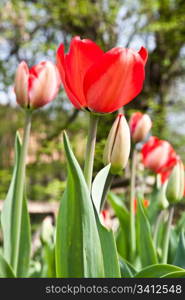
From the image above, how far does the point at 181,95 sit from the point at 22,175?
4974 mm

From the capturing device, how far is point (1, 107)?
4.84 m

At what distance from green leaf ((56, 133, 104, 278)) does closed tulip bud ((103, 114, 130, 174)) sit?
10cm

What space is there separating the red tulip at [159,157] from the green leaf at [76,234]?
1.66 ft

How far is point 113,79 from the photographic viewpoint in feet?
1.51

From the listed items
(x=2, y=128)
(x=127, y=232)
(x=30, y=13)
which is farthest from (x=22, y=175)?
(x=2, y=128)

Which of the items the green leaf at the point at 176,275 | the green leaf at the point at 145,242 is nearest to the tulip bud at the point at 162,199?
the green leaf at the point at 145,242

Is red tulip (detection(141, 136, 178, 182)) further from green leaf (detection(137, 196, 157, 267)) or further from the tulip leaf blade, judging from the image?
the tulip leaf blade

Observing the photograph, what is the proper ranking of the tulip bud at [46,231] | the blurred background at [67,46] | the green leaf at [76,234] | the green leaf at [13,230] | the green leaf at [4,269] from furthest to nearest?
the blurred background at [67,46] → the tulip bud at [46,231] → the green leaf at [13,230] → the green leaf at [4,269] → the green leaf at [76,234]

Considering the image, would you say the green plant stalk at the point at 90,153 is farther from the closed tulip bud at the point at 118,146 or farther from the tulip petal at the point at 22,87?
the tulip petal at the point at 22,87

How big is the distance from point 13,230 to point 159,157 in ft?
1.39

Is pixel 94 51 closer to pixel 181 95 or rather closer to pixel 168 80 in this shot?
pixel 168 80

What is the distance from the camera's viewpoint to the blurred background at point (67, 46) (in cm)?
354

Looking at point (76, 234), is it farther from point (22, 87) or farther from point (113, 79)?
point (22, 87)

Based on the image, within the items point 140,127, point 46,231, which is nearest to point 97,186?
point 140,127
